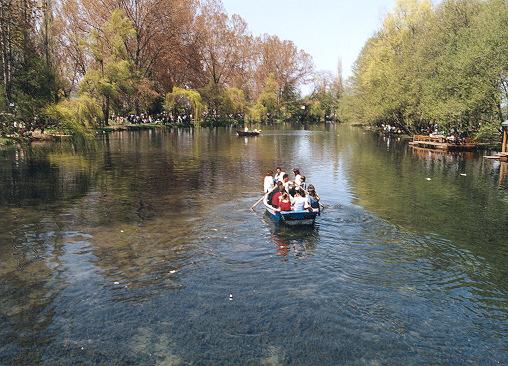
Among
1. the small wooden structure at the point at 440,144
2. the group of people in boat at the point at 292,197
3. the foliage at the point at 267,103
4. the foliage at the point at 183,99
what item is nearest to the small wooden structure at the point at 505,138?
the small wooden structure at the point at 440,144

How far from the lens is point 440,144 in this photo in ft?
174

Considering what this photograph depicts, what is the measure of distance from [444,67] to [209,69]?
→ 212 feet

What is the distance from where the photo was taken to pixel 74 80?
2810 inches

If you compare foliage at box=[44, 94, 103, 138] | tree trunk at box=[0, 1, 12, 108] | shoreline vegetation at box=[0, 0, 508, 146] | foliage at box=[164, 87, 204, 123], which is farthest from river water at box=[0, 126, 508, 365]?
foliage at box=[164, 87, 204, 123]

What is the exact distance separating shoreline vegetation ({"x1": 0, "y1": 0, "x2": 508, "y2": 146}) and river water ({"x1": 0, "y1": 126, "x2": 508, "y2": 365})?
9.16m

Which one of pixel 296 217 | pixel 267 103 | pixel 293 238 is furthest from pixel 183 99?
pixel 293 238

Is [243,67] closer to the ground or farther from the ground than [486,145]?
farther from the ground

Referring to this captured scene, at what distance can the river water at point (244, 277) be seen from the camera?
10.2 metres

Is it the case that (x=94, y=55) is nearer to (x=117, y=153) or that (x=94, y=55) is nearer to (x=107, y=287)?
(x=117, y=153)

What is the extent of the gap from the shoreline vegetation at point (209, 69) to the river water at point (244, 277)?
30.1 feet

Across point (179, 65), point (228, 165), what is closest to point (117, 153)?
point (228, 165)

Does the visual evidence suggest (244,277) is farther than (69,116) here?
No

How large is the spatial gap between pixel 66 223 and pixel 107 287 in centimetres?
772

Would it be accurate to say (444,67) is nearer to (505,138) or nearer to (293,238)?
(505,138)
